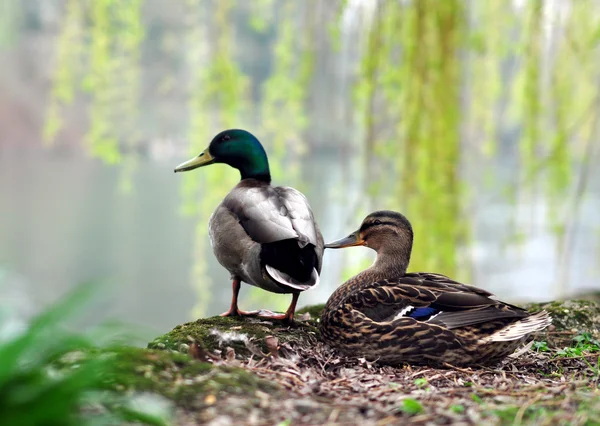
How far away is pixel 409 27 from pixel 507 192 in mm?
964

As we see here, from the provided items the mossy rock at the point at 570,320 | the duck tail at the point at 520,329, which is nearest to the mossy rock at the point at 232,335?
the duck tail at the point at 520,329

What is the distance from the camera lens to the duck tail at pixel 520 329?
109 inches

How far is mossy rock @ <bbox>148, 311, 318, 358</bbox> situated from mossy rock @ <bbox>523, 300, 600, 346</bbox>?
1127 millimetres

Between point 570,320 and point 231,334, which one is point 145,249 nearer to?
point 570,320

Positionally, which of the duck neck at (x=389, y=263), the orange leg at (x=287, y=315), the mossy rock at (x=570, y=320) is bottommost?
the mossy rock at (x=570, y=320)


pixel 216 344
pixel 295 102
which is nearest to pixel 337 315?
pixel 216 344

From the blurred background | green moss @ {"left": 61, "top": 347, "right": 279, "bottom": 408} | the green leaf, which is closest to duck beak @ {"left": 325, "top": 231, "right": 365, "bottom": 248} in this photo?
the blurred background

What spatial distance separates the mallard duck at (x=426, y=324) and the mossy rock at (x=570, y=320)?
468 mm

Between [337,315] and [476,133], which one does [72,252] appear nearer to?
[476,133]

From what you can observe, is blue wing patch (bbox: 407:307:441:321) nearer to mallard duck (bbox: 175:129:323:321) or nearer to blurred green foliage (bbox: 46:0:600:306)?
mallard duck (bbox: 175:129:323:321)

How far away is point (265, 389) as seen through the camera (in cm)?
212

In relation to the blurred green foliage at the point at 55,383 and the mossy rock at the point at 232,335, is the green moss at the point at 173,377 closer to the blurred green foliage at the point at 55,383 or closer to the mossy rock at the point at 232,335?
the blurred green foliage at the point at 55,383

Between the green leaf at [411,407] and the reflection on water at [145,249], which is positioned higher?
the reflection on water at [145,249]

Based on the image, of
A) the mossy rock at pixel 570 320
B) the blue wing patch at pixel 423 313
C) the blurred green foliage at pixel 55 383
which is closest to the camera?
the blurred green foliage at pixel 55 383
